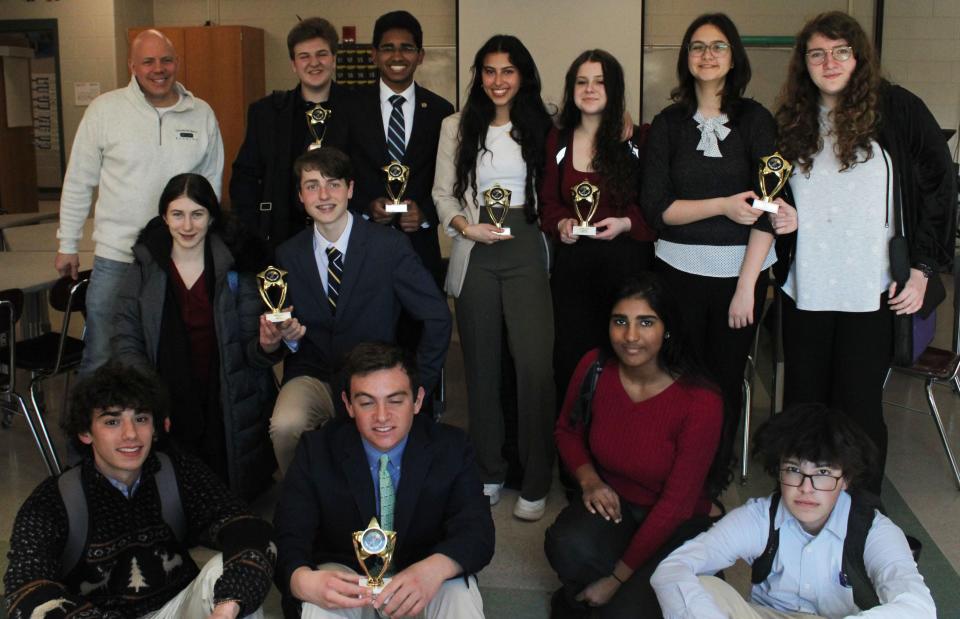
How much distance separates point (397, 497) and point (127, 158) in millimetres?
1835

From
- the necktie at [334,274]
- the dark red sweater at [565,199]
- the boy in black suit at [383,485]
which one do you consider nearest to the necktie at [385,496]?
the boy in black suit at [383,485]

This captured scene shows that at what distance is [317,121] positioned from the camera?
358cm

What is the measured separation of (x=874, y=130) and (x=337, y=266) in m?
1.67

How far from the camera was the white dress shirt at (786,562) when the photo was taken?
6.84ft

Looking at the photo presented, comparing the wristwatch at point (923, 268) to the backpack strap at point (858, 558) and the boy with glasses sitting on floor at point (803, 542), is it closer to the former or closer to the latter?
the boy with glasses sitting on floor at point (803, 542)

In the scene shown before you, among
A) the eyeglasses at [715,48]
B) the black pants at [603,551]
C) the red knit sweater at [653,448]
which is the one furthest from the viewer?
the eyeglasses at [715,48]

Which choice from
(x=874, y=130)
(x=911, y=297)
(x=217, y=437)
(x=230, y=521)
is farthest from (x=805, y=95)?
(x=217, y=437)

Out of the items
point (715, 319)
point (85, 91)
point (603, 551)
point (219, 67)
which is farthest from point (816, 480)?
point (85, 91)

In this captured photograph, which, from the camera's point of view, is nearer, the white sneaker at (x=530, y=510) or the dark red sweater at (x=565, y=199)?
the dark red sweater at (x=565, y=199)

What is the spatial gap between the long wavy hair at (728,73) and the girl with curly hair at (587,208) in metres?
0.25

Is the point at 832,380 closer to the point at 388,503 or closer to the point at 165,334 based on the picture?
Result: the point at 388,503

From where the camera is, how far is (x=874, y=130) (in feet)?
9.16

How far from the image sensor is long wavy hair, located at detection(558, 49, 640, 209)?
3.20m

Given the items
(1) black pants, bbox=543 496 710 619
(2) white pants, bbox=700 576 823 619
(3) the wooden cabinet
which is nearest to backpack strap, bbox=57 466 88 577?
(1) black pants, bbox=543 496 710 619
